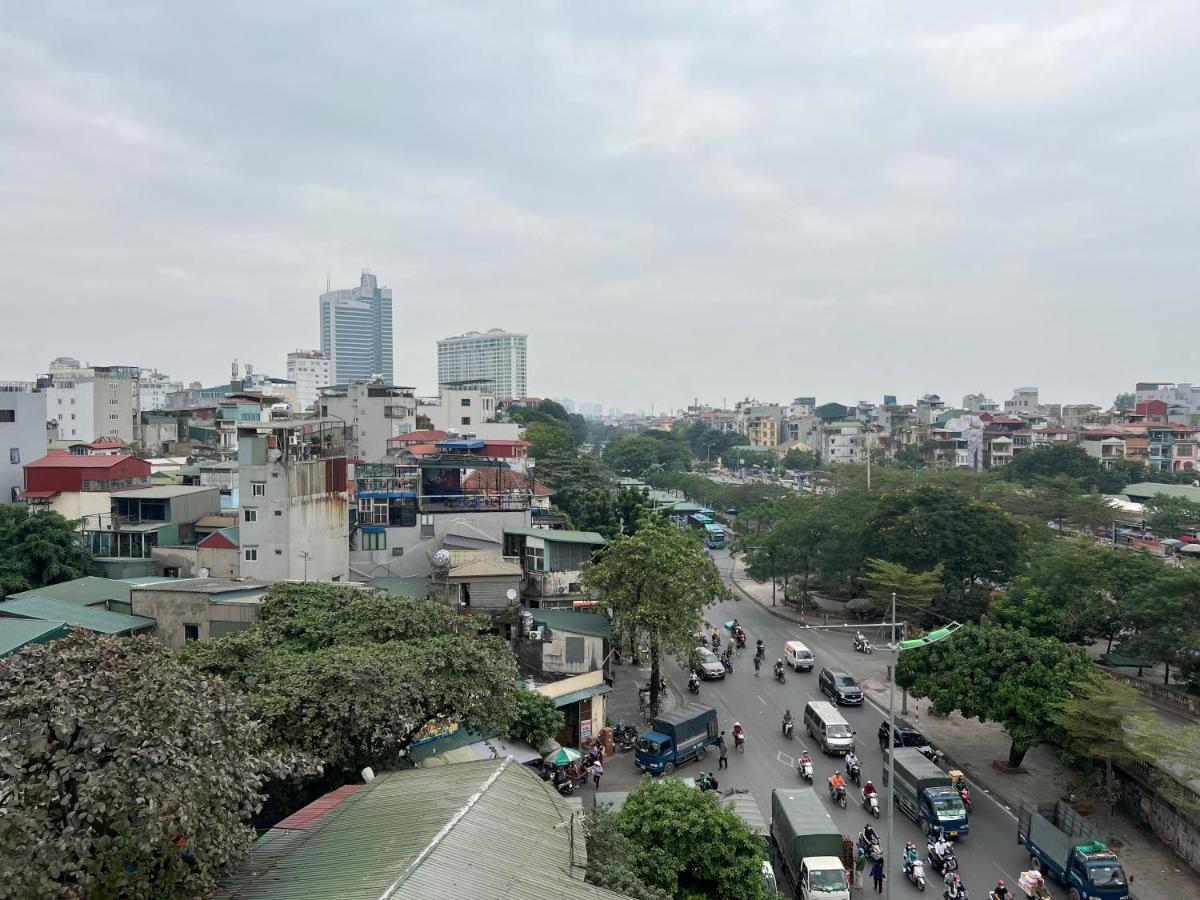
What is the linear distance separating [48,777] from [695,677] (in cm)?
2471

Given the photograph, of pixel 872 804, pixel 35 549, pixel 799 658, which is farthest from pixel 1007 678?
pixel 35 549

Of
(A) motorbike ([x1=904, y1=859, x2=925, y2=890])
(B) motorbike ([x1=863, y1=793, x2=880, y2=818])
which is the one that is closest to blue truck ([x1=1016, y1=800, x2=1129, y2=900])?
(A) motorbike ([x1=904, y1=859, x2=925, y2=890])

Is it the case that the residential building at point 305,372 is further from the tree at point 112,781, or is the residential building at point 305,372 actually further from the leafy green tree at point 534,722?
the tree at point 112,781

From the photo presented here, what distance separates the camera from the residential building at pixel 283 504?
2995cm

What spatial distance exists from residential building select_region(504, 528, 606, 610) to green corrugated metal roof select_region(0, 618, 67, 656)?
16.1 m

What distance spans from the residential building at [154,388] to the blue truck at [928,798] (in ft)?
354

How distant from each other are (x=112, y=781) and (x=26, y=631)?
15323mm

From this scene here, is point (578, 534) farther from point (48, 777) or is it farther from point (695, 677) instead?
point (48, 777)

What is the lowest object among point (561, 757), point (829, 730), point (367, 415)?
point (829, 730)

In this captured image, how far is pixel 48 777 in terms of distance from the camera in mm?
9961

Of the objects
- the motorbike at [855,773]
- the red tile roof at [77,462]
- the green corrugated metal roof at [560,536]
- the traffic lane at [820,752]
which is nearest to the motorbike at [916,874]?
the traffic lane at [820,752]

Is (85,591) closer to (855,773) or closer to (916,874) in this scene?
(855,773)

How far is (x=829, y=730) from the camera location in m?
25.2

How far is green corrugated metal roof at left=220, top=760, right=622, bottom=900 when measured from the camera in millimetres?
10836
